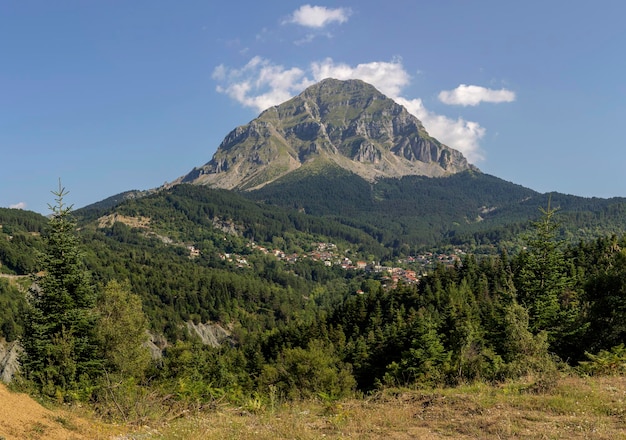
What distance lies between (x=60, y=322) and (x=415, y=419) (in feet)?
60.9

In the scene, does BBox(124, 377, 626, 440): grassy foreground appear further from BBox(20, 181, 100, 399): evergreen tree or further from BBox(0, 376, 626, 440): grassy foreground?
BBox(20, 181, 100, 399): evergreen tree

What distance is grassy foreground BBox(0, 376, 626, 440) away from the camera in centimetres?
866

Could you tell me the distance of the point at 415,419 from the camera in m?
10.1

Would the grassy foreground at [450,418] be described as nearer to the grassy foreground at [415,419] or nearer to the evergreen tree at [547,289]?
the grassy foreground at [415,419]

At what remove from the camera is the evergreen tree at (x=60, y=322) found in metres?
19.8

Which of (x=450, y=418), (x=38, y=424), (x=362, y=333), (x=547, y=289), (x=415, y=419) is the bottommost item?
(x=362, y=333)

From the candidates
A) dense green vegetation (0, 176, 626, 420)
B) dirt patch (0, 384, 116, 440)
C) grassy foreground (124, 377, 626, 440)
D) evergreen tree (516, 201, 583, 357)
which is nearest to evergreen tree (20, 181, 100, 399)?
dense green vegetation (0, 176, 626, 420)

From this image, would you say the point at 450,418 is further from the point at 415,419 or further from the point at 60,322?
the point at 60,322

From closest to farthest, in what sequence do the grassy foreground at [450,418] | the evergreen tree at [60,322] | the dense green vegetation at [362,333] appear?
1. the grassy foreground at [450,418]
2. the dense green vegetation at [362,333]
3. the evergreen tree at [60,322]

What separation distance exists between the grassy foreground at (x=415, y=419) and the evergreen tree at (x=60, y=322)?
29.8ft

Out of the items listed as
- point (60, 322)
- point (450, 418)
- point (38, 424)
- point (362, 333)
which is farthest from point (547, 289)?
point (362, 333)

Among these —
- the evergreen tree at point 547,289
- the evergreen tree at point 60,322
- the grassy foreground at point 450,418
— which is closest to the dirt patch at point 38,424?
the grassy foreground at point 450,418

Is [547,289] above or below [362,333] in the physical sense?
above

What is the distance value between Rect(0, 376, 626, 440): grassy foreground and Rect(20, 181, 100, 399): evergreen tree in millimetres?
9074
